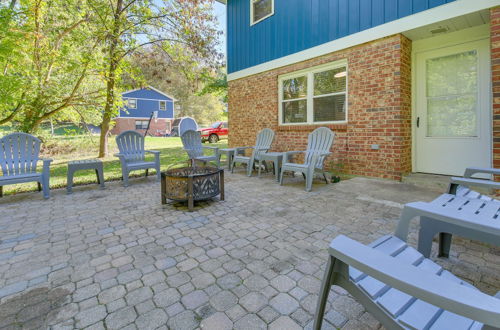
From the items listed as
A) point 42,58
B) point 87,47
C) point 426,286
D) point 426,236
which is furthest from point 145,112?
point 426,286

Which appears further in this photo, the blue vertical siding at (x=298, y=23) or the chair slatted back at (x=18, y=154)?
the blue vertical siding at (x=298, y=23)

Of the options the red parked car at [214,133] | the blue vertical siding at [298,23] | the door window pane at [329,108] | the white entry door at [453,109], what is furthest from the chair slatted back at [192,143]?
the red parked car at [214,133]

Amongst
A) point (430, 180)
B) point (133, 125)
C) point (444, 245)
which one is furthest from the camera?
point (133, 125)

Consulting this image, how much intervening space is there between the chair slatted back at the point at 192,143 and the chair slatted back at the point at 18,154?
9.02 ft

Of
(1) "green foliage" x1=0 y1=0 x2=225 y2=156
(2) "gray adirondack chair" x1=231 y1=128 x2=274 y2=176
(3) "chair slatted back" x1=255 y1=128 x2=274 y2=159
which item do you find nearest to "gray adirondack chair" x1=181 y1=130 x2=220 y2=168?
(2) "gray adirondack chair" x1=231 y1=128 x2=274 y2=176

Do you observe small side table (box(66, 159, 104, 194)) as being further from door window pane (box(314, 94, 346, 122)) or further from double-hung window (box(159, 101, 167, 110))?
double-hung window (box(159, 101, 167, 110))

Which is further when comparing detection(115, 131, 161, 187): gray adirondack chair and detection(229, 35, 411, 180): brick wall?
detection(115, 131, 161, 187): gray adirondack chair

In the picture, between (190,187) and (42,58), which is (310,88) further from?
(42,58)

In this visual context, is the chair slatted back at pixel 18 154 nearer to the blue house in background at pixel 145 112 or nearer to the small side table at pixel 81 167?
the small side table at pixel 81 167

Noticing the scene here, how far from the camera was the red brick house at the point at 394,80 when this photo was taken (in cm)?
388

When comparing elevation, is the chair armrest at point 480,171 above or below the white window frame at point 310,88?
below

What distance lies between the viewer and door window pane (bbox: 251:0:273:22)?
656cm

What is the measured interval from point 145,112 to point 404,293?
29326 millimetres

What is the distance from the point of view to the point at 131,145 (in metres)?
5.21
